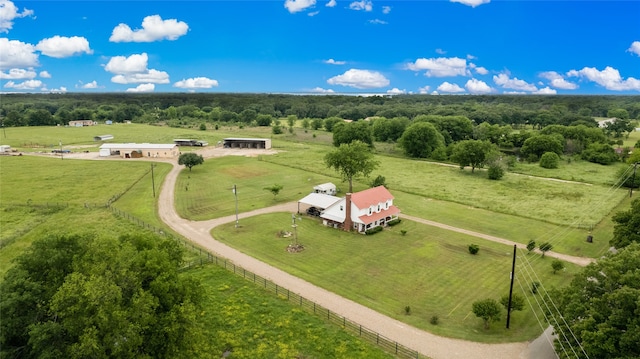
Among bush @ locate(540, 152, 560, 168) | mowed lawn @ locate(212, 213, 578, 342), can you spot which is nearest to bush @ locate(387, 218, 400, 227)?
mowed lawn @ locate(212, 213, 578, 342)

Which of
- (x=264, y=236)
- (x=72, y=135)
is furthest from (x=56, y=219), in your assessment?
(x=72, y=135)

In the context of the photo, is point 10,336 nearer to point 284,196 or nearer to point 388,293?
point 388,293

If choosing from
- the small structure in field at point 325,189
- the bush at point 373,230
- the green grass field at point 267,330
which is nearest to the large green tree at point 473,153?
the small structure in field at point 325,189

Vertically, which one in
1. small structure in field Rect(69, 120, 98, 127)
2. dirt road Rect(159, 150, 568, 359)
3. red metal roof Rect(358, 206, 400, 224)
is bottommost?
dirt road Rect(159, 150, 568, 359)

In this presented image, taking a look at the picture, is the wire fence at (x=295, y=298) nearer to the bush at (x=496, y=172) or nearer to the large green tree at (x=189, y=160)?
the large green tree at (x=189, y=160)

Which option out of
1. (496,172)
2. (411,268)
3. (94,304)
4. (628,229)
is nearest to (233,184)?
(411,268)

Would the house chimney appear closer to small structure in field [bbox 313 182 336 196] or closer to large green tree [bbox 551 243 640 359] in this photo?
small structure in field [bbox 313 182 336 196]
